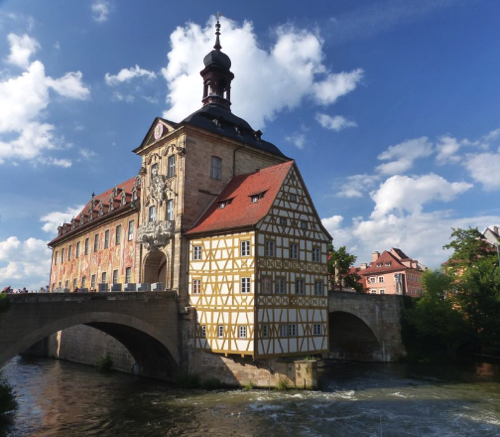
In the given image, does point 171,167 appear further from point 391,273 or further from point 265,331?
point 391,273

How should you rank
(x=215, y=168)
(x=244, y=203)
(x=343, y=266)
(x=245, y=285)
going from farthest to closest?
(x=343, y=266), (x=215, y=168), (x=244, y=203), (x=245, y=285)

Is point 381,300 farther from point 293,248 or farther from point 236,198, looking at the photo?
point 236,198

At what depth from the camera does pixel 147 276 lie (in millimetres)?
29219

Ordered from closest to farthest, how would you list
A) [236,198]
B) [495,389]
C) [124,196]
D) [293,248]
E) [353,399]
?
1. [353,399]
2. [495,389]
3. [293,248]
4. [236,198]
5. [124,196]

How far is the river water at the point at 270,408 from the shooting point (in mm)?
16156

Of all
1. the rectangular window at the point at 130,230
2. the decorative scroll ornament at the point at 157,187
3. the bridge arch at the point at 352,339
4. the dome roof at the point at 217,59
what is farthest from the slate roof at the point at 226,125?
the bridge arch at the point at 352,339

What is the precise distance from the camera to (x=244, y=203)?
25266 mm

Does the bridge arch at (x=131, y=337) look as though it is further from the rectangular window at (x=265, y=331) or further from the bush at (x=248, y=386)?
the rectangular window at (x=265, y=331)

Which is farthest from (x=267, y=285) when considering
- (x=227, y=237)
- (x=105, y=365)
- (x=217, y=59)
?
(x=217, y=59)

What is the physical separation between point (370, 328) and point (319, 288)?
31.1 feet

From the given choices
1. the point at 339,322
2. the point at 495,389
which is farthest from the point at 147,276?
the point at 495,389

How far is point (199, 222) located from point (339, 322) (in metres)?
13.9

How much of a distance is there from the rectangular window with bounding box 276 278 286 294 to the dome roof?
709 inches

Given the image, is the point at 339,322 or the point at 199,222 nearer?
the point at 199,222
